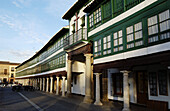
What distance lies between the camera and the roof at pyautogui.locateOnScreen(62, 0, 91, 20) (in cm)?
1890

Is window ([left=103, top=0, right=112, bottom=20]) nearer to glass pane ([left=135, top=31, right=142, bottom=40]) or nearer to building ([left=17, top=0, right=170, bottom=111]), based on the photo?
building ([left=17, top=0, right=170, bottom=111])

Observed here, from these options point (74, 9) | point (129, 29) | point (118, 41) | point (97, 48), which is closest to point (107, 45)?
point (118, 41)

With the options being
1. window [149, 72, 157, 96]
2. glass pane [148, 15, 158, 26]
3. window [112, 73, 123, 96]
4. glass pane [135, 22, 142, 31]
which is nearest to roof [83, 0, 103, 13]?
glass pane [135, 22, 142, 31]

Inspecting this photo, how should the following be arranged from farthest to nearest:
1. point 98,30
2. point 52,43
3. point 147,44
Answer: point 52,43
point 98,30
point 147,44

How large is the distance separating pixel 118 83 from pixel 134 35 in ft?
22.6

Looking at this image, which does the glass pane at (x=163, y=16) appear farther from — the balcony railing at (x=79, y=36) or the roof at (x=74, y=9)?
the roof at (x=74, y=9)

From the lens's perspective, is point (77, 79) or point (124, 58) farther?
point (77, 79)

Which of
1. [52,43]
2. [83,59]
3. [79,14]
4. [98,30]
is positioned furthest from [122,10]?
[52,43]

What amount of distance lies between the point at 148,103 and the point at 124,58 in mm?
4136

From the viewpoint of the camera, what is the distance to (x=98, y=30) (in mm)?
15273

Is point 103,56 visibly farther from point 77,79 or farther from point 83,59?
point 77,79

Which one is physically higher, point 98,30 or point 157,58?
point 98,30

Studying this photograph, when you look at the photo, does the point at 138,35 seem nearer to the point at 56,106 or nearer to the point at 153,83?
the point at 153,83

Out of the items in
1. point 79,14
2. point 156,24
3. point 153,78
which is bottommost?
point 153,78
